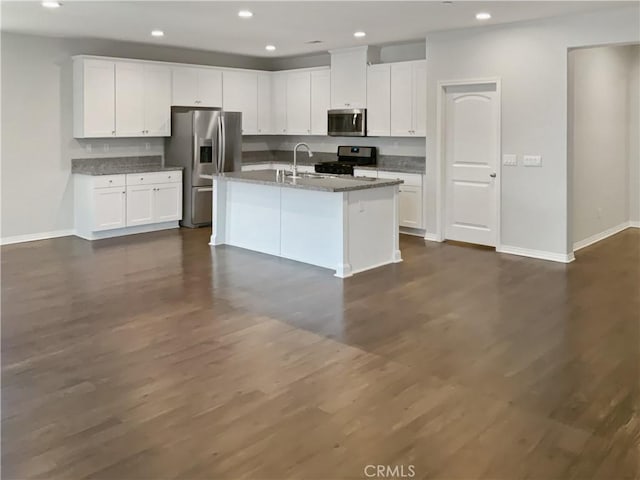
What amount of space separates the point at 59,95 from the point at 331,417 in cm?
661

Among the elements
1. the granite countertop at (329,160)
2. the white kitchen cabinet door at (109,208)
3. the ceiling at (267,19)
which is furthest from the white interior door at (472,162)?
the white kitchen cabinet door at (109,208)

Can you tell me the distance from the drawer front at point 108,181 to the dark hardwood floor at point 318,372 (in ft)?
6.15

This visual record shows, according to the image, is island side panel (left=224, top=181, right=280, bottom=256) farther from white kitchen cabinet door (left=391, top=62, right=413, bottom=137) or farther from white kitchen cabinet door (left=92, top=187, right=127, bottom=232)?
white kitchen cabinet door (left=391, top=62, right=413, bottom=137)

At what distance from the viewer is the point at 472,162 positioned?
24.3ft

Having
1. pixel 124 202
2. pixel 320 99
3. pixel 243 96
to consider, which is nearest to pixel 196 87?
pixel 243 96

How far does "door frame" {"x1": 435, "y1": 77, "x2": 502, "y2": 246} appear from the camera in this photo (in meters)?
6.99

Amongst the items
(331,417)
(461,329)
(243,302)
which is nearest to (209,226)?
(243,302)

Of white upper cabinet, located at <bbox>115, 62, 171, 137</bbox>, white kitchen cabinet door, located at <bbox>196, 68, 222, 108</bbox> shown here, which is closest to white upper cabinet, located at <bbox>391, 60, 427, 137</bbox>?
white kitchen cabinet door, located at <bbox>196, 68, 222, 108</bbox>

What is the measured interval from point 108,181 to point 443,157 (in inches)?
171

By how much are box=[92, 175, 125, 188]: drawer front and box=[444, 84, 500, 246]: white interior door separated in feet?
13.9

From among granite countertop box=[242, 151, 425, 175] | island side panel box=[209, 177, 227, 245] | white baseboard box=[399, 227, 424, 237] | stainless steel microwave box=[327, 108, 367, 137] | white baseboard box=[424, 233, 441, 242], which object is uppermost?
stainless steel microwave box=[327, 108, 367, 137]

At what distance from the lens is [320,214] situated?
625 centimetres

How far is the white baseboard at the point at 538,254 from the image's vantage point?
6605 mm

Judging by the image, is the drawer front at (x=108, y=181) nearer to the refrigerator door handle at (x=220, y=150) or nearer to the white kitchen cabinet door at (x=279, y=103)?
the refrigerator door handle at (x=220, y=150)
